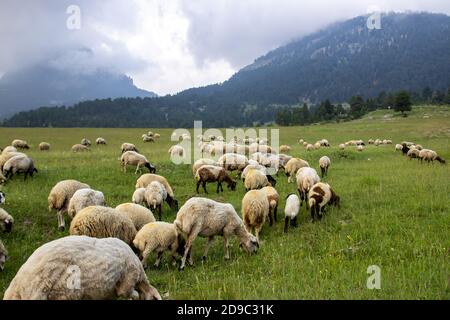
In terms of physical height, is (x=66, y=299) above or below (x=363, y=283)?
above

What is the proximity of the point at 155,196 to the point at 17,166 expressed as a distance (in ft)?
30.0

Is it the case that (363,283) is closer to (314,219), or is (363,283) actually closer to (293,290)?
(293,290)

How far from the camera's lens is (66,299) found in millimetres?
5145

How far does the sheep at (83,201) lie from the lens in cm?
1224

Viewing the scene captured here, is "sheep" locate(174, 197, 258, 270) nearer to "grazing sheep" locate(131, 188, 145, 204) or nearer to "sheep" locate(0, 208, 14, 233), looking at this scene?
"grazing sheep" locate(131, 188, 145, 204)

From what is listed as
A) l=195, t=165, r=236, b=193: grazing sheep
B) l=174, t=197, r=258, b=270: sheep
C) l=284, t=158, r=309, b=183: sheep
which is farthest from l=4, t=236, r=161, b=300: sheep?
l=284, t=158, r=309, b=183: sheep

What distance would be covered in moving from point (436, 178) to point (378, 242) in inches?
445

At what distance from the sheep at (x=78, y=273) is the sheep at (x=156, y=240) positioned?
3.55 metres

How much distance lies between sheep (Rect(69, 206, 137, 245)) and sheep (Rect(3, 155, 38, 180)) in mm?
11521

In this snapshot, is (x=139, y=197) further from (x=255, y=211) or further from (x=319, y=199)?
(x=319, y=199)

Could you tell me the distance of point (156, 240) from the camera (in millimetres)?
10008

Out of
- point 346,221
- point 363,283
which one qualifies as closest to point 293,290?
point 363,283
